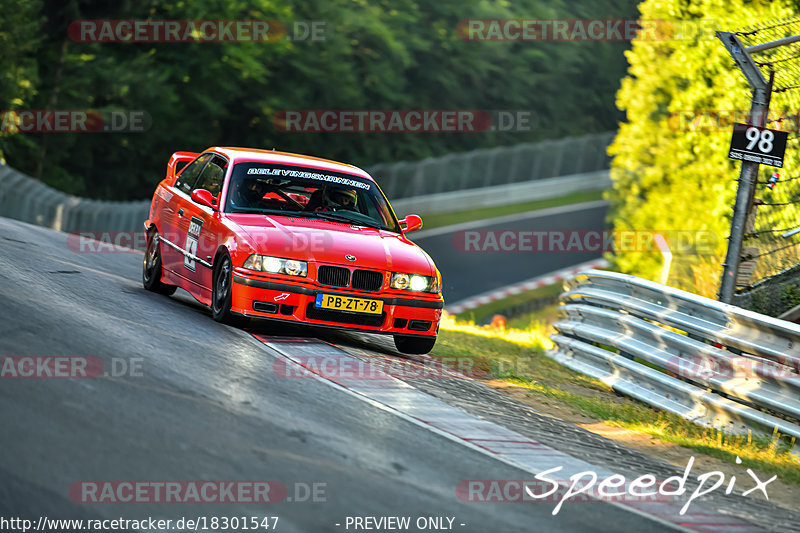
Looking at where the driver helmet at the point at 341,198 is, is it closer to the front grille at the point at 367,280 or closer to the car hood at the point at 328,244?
the car hood at the point at 328,244

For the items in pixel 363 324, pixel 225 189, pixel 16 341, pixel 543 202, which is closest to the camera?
pixel 16 341

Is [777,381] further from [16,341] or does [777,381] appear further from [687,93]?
[687,93]

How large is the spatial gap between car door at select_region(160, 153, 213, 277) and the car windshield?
0.91 metres

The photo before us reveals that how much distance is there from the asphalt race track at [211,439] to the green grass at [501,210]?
113 feet

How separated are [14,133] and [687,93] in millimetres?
22198

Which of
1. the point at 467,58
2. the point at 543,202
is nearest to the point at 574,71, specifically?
the point at 467,58

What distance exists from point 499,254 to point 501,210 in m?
7.13

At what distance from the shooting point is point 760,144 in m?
11.0

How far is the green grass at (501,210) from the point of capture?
44.8 meters

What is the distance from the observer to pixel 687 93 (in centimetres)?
2488

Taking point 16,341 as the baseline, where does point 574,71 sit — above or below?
above

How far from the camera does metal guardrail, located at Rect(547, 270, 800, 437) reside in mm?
8727

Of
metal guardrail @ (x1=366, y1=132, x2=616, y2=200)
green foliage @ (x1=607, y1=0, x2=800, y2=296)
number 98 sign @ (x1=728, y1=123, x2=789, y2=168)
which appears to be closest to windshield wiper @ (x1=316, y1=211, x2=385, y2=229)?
number 98 sign @ (x1=728, y1=123, x2=789, y2=168)

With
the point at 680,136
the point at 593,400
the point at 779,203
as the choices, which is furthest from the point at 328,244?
the point at 680,136
